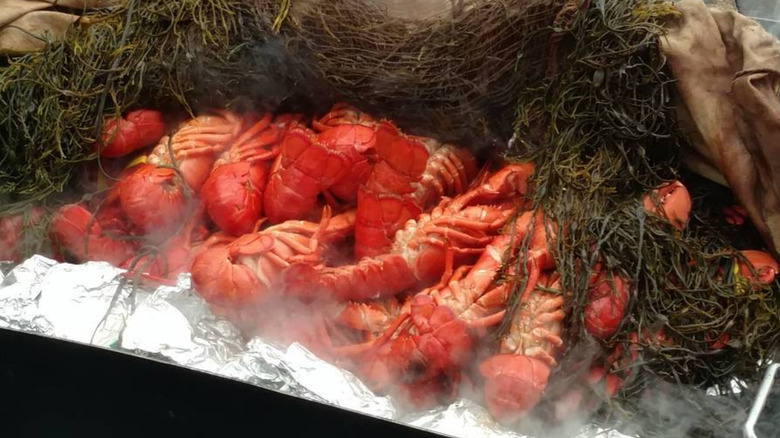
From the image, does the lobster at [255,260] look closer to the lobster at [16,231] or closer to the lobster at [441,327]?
the lobster at [441,327]

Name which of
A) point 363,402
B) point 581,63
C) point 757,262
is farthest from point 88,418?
point 757,262

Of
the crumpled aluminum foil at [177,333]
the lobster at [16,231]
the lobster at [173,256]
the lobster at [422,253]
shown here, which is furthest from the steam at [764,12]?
the lobster at [16,231]

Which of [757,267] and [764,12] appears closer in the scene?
[757,267]

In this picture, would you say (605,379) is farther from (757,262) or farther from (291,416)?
(291,416)

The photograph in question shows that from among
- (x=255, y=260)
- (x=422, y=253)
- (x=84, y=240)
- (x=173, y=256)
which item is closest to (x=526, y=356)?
(x=422, y=253)

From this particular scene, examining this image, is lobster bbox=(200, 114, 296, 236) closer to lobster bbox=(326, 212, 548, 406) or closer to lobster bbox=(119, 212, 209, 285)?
lobster bbox=(119, 212, 209, 285)

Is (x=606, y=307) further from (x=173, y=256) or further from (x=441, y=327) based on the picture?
(x=173, y=256)
